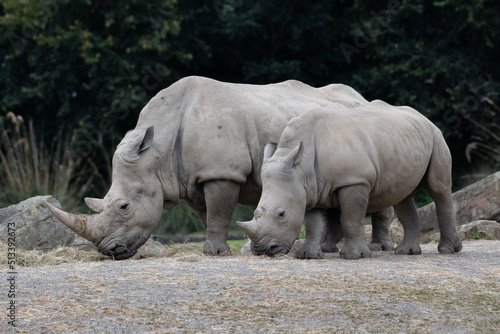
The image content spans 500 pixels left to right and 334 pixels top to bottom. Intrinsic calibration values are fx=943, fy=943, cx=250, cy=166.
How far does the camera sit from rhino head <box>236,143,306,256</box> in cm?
842

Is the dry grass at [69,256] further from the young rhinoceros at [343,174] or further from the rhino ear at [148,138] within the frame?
the rhino ear at [148,138]

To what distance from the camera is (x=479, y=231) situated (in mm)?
12289

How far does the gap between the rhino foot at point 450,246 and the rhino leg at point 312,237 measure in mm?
1555

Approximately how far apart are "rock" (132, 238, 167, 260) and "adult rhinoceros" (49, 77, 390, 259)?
0.22m

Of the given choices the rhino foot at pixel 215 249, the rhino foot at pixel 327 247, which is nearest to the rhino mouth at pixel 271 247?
the rhino foot at pixel 215 249

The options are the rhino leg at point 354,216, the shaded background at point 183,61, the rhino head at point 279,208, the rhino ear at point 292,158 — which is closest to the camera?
the rhino head at point 279,208

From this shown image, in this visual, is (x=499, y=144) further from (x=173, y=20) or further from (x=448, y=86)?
(x=173, y=20)

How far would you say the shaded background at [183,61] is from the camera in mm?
19891

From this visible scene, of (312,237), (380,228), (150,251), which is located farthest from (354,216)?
→ (150,251)

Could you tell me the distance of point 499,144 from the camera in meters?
19.9

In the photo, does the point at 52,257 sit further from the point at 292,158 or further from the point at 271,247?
the point at 292,158

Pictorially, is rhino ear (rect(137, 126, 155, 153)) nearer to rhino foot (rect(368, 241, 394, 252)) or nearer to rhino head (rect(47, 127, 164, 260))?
rhino head (rect(47, 127, 164, 260))

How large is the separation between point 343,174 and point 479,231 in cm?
422

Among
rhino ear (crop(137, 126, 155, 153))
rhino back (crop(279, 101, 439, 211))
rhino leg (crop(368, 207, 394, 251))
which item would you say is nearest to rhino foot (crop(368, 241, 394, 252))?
rhino leg (crop(368, 207, 394, 251))
